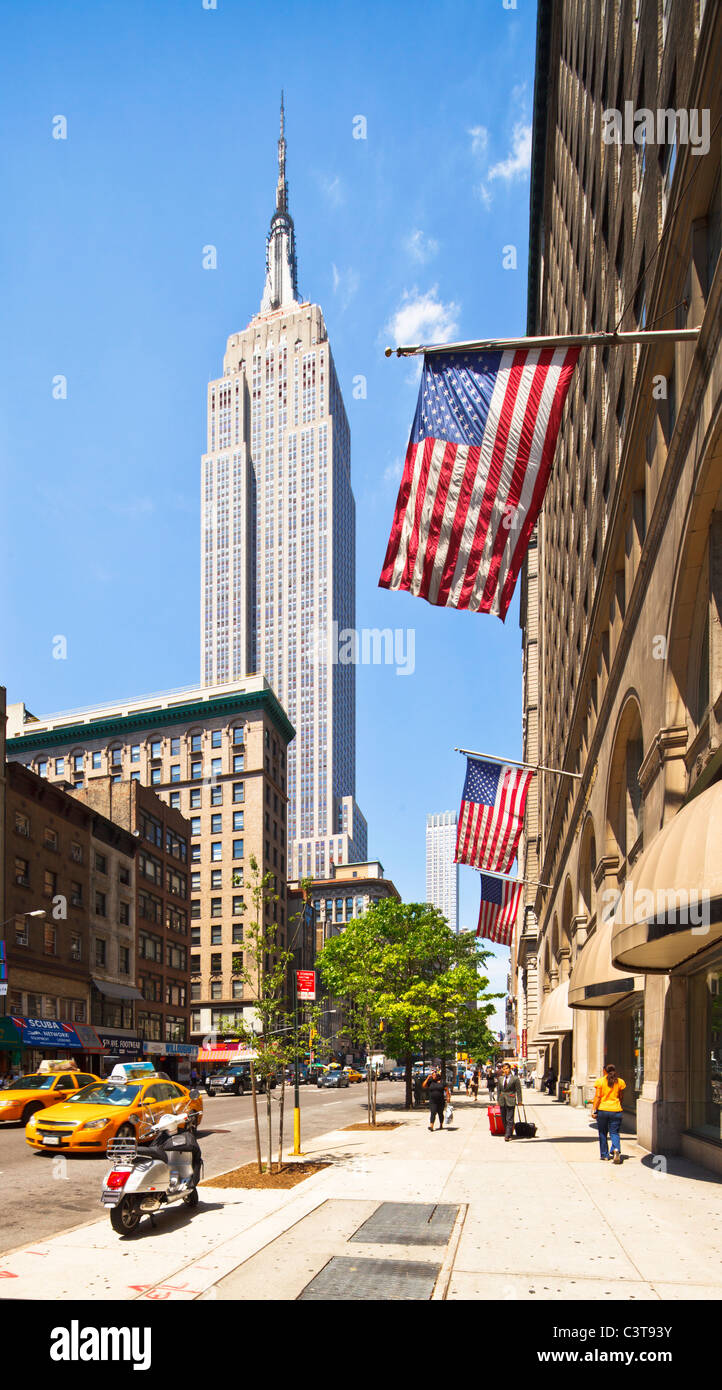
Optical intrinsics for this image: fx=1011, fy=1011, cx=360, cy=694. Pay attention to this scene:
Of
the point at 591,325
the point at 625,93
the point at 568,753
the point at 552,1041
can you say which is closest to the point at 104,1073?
the point at 552,1041

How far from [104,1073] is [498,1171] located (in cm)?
4581

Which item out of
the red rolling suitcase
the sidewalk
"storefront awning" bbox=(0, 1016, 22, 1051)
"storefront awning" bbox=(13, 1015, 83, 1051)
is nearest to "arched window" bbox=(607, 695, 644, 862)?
the red rolling suitcase

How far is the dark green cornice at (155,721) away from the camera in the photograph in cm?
10238

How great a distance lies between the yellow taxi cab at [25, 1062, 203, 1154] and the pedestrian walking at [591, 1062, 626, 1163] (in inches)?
310

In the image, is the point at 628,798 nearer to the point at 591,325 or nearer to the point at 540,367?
the point at 591,325

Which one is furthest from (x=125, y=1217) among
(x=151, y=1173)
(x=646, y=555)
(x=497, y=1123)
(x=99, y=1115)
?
(x=497, y=1123)

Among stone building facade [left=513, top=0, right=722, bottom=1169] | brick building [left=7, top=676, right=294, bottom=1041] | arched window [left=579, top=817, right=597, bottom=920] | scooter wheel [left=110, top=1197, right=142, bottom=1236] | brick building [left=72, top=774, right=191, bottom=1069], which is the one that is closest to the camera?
scooter wheel [left=110, top=1197, right=142, bottom=1236]

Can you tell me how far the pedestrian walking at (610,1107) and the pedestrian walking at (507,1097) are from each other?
5.33 m

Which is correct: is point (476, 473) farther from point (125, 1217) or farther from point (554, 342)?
point (125, 1217)

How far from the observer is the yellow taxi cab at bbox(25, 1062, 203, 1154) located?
2039 centimetres

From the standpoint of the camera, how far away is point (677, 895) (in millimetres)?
10633

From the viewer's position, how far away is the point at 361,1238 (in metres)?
10.5

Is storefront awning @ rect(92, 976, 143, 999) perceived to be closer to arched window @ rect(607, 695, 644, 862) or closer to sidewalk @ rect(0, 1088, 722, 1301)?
arched window @ rect(607, 695, 644, 862)

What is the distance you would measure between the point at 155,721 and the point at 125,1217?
9759 cm
